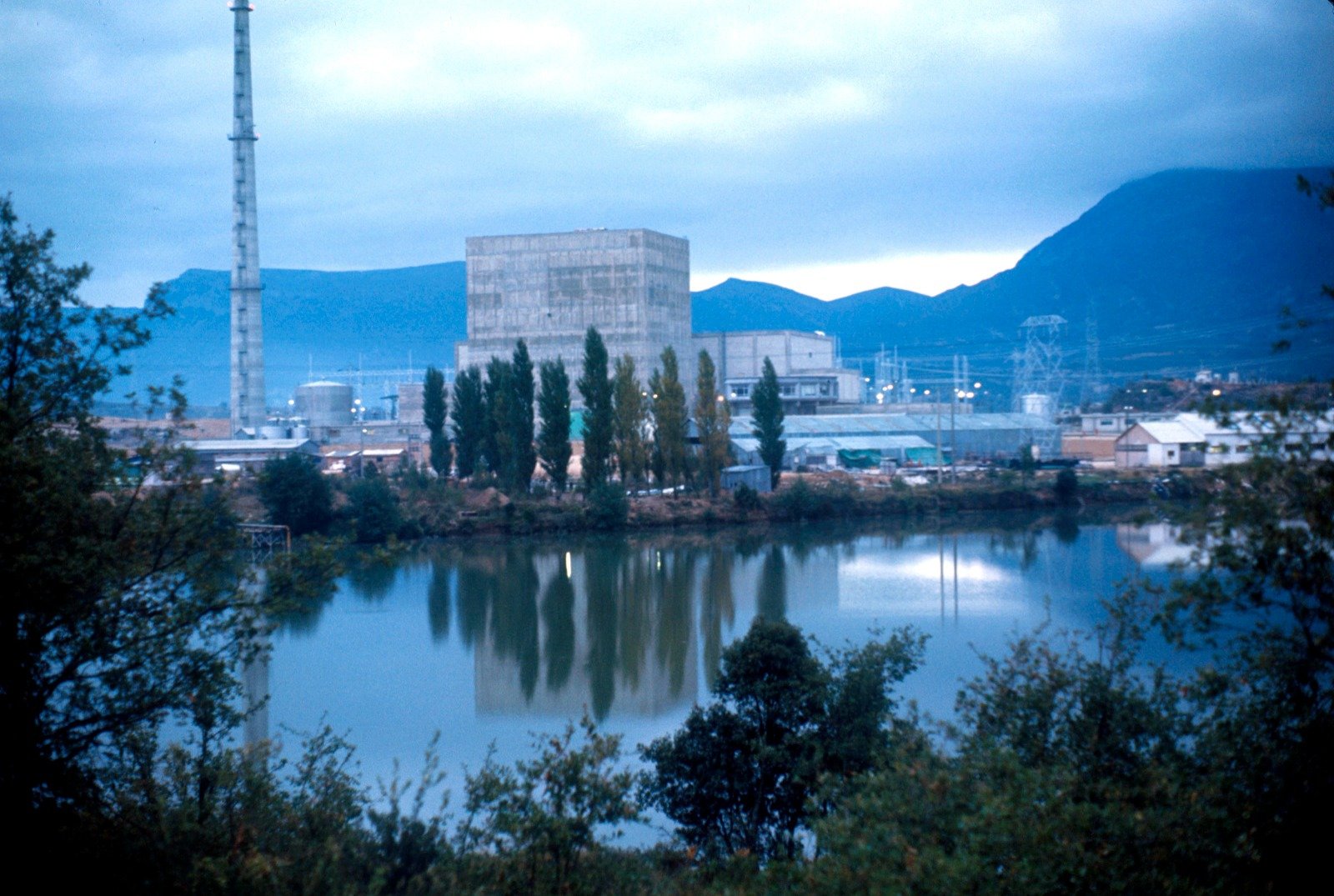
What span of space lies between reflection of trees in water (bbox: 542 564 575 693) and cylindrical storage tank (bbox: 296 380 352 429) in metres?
25.7

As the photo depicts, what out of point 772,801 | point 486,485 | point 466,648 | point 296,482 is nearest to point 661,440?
point 486,485

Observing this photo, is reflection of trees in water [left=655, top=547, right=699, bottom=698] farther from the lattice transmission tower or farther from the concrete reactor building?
the lattice transmission tower

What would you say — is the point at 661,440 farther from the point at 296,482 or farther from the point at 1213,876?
the point at 1213,876

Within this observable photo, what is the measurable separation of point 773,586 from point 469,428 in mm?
10863

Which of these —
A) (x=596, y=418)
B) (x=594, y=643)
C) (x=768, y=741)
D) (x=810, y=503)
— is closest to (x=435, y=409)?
(x=596, y=418)

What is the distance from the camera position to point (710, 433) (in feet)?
70.8

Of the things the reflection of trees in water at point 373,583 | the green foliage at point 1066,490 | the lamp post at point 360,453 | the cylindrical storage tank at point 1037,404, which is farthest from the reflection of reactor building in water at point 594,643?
the cylindrical storage tank at point 1037,404

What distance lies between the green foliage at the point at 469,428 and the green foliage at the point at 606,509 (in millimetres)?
3705

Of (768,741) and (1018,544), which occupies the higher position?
(768,741)

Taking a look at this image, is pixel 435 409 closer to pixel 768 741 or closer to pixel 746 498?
pixel 746 498

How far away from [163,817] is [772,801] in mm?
2679

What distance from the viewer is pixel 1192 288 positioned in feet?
208

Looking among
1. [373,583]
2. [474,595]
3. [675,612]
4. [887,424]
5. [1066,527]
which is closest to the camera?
[675,612]

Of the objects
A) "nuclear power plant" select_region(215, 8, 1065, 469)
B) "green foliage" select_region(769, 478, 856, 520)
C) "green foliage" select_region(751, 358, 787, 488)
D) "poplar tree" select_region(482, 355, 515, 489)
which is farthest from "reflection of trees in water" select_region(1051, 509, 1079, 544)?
"poplar tree" select_region(482, 355, 515, 489)
